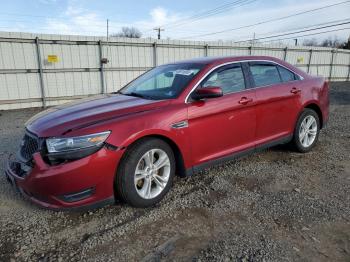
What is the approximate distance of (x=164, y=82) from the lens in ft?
12.3

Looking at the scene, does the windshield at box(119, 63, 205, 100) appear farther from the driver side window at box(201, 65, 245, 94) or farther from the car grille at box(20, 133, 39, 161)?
the car grille at box(20, 133, 39, 161)

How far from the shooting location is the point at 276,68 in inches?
167

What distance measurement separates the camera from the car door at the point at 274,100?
3.86 meters

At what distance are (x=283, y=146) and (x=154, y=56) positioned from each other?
8861 millimetres

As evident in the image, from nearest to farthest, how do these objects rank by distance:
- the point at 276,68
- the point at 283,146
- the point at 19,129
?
the point at 276,68 → the point at 283,146 → the point at 19,129

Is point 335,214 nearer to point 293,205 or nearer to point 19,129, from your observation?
point 293,205

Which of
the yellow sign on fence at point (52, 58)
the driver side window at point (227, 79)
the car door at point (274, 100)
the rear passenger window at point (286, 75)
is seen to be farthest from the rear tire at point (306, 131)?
the yellow sign on fence at point (52, 58)

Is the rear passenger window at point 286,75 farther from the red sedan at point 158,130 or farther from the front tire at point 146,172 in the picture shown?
the front tire at point 146,172

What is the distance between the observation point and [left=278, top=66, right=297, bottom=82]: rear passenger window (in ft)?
14.0

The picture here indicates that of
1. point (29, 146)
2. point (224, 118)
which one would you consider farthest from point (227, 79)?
point (29, 146)

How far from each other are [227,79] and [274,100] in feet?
2.78

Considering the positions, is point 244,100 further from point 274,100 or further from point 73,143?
point 73,143

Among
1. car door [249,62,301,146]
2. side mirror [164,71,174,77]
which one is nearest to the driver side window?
car door [249,62,301,146]

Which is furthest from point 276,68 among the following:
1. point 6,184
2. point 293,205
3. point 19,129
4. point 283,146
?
point 19,129
